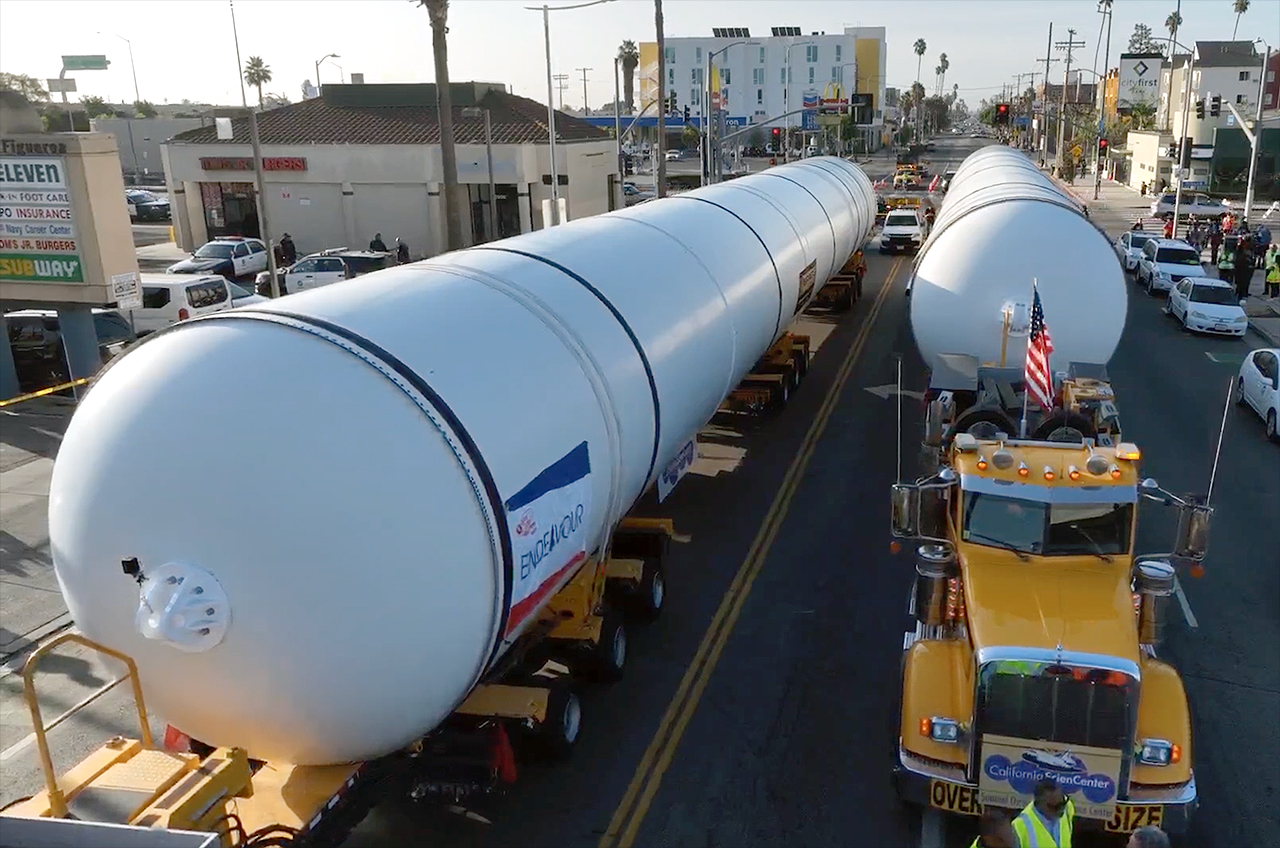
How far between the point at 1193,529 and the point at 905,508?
2.18 m

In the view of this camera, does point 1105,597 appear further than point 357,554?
Yes

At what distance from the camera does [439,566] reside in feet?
19.9

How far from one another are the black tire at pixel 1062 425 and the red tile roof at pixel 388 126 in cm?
3202

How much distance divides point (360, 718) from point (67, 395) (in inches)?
750

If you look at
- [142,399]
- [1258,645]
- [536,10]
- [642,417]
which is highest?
[536,10]

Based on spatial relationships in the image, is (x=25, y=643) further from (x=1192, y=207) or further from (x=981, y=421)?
(x=1192, y=207)

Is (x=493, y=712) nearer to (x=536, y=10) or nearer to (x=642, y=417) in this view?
(x=642, y=417)

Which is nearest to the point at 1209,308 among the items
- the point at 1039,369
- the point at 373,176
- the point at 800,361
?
the point at 800,361

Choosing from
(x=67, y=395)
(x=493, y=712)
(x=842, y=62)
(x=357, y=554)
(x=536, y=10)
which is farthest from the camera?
(x=842, y=62)

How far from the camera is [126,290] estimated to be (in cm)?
2033

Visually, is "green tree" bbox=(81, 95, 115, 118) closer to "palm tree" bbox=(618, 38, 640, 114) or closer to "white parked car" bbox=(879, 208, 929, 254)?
"palm tree" bbox=(618, 38, 640, 114)

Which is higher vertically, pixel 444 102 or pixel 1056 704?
pixel 444 102

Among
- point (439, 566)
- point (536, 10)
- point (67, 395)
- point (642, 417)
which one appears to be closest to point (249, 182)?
point (536, 10)

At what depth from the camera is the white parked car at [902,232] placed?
39.8m
